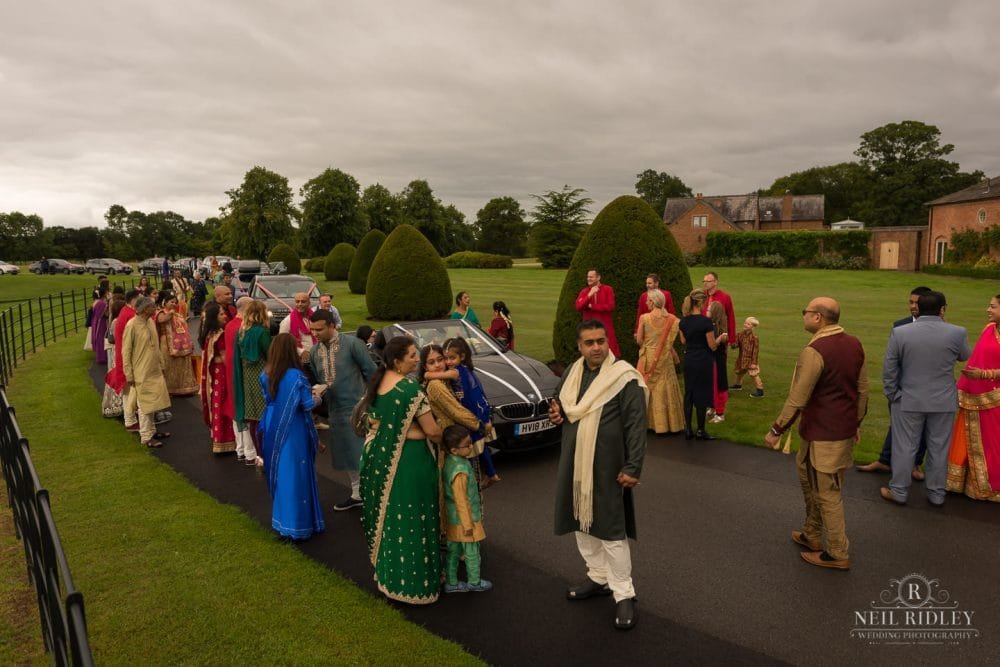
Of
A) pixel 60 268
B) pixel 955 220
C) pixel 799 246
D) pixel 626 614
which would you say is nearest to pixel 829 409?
pixel 626 614

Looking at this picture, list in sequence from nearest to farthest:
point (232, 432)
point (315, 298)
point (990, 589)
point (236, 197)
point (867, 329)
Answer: point (990, 589) → point (232, 432) → point (315, 298) → point (867, 329) → point (236, 197)

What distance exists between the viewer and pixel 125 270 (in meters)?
56.6

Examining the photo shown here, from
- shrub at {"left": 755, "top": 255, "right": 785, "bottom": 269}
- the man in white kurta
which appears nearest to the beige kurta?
the man in white kurta

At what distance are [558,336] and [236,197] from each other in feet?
214

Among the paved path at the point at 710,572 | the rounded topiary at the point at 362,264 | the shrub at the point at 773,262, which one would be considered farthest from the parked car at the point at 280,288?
the shrub at the point at 773,262

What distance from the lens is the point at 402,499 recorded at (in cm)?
431

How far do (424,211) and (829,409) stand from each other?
85709 millimetres

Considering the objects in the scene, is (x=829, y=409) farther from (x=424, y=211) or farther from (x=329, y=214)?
(x=424, y=211)

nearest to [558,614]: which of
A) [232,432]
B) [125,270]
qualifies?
[232,432]

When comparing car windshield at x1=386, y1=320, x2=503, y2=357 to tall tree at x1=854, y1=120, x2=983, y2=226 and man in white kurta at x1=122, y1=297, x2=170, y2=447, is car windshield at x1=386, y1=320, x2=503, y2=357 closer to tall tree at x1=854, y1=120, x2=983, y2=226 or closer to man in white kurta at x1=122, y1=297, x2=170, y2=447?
man in white kurta at x1=122, y1=297, x2=170, y2=447

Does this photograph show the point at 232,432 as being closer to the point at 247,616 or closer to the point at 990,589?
the point at 247,616

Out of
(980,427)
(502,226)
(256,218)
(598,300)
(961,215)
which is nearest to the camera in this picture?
(980,427)

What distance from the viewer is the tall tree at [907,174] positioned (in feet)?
245

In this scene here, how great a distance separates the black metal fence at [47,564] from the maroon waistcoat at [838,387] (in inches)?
192
